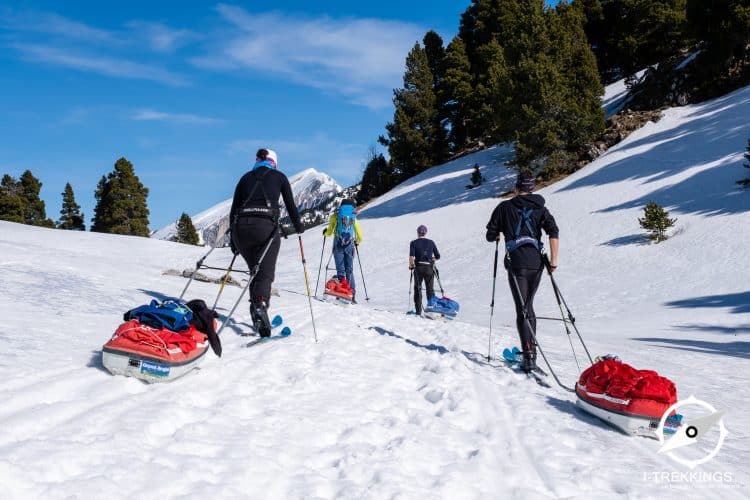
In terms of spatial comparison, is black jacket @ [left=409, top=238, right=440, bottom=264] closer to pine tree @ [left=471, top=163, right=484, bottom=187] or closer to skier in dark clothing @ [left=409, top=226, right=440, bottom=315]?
skier in dark clothing @ [left=409, top=226, right=440, bottom=315]

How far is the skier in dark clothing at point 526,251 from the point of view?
6484mm

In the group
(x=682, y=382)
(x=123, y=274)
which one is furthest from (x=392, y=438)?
(x=123, y=274)

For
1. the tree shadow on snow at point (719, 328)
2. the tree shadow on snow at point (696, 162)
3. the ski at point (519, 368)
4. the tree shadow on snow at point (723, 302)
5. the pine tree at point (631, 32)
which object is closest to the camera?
the ski at point (519, 368)

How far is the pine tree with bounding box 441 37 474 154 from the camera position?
46.6m

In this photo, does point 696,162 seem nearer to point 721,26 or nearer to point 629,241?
point 629,241

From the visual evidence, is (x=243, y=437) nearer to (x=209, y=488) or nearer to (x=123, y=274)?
(x=209, y=488)

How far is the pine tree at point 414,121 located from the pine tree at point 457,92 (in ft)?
6.58

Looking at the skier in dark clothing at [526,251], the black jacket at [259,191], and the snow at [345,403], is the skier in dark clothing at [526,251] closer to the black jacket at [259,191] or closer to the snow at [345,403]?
the snow at [345,403]

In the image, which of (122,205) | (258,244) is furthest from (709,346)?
(122,205)

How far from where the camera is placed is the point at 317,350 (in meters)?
6.73

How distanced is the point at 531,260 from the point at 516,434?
2751 mm

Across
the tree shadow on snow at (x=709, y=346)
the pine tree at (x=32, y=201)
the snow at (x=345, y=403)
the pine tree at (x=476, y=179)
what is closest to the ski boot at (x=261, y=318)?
the snow at (x=345, y=403)

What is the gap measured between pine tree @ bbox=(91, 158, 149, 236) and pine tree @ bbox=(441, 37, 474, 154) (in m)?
31.4

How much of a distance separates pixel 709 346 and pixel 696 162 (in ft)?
59.5
